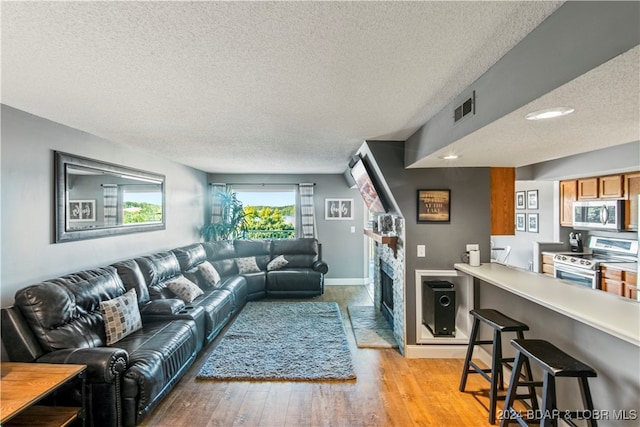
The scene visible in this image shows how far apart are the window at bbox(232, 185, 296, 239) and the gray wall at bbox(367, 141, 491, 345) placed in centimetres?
347

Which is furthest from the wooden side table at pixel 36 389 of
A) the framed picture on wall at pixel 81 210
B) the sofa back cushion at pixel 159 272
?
the sofa back cushion at pixel 159 272

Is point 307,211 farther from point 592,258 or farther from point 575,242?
point 592,258

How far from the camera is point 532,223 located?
220 inches

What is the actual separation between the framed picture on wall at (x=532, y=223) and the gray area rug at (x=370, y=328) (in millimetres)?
3276

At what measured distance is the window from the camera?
21.7ft

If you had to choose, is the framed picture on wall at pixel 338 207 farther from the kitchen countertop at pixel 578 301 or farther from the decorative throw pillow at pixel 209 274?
the kitchen countertop at pixel 578 301

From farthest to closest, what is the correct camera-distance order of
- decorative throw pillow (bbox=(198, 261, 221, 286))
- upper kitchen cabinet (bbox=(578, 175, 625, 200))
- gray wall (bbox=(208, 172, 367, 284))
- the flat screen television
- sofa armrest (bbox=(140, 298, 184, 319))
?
gray wall (bbox=(208, 172, 367, 284))
decorative throw pillow (bbox=(198, 261, 221, 286))
upper kitchen cabinet (bbox=(578, 175, 625, 200))
the flat screen television
sofa armrest (bbox=(140, 298, 184, 319))

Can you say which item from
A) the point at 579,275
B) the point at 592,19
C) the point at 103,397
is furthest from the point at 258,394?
the point at 579,275

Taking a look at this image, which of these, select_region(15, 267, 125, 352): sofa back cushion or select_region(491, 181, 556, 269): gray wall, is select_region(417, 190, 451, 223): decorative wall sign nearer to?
select_region(491, 181, 556, 269): gray wall

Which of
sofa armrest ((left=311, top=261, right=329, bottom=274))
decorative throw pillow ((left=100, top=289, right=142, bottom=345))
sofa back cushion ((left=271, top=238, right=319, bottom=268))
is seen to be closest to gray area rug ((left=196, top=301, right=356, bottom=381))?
decorative throw pillow ((left=100, top=289, right=142, bottom=345))

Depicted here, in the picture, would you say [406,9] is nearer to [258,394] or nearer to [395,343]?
[258,394]

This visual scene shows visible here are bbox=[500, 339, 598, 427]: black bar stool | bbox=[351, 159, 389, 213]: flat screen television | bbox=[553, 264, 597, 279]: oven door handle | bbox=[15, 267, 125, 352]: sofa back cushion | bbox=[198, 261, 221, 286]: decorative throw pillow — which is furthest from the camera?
bbox=[198, 261, 221, 286]: decorative throw pillow

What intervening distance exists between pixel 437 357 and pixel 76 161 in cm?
414

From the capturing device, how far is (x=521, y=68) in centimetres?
138
